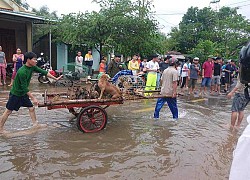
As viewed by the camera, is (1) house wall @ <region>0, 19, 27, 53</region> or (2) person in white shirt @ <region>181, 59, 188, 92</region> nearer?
(2) person in white shirt @ <region>181, 59, 188, 92</region>

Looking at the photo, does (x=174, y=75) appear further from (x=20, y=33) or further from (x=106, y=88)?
Result: (x=20, y=33)

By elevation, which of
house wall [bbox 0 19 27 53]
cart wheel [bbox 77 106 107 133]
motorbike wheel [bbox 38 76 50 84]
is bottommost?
cart wheel [bbox 77 106 107 133]

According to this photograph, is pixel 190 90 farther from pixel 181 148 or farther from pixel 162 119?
pixel 181 148

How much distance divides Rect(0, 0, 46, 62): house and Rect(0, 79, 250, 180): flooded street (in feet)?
28.7

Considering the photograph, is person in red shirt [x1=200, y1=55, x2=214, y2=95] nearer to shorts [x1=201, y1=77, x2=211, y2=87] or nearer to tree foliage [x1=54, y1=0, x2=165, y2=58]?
shorts [x1=201, y1=77, x2=211, y2=87]

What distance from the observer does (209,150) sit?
489cm

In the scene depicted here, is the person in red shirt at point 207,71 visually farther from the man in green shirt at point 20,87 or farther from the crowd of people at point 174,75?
the man in green shirt at point 20,87

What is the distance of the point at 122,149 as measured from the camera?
4.77 meters

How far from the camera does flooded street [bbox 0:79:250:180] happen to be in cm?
386

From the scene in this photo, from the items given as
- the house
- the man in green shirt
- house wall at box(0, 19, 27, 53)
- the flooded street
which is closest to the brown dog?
the flooded street

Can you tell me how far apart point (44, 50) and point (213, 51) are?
42.3 feet

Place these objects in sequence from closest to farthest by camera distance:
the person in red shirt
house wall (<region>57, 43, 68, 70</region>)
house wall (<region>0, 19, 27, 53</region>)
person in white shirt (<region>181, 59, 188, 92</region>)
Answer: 1. the person in red shirt
2. person in white shirt (<region>181, 59, 188, 92</region>)
3. house wall (<region>0, 19, 27, 53</region>)
4. house wall (<region>57, 43, 68, 70</region>)

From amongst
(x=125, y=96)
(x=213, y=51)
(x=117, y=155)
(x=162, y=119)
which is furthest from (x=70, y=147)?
(x=213, y=51)

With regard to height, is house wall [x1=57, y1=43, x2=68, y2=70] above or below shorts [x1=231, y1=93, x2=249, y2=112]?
above
